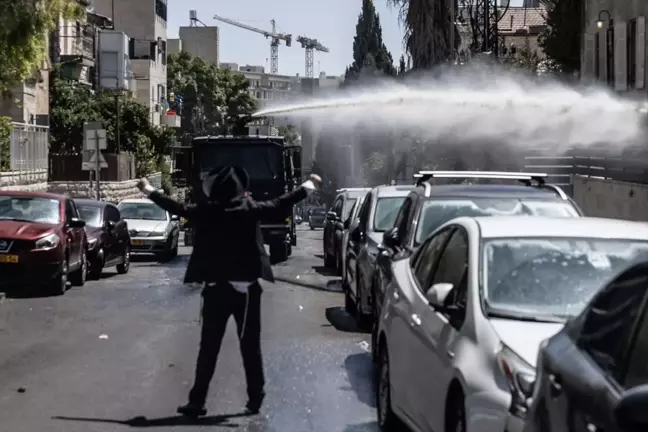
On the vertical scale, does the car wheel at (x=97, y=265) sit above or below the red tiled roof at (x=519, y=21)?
below

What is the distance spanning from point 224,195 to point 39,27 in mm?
10149

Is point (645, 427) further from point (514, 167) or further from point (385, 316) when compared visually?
point (514, 167)

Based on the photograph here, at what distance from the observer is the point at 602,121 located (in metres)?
25.8

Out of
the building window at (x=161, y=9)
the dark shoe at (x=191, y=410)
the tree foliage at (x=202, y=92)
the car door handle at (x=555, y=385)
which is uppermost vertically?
the building window at (x=161, y=9)

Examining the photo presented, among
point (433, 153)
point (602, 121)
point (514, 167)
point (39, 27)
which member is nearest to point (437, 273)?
point (39, 27)

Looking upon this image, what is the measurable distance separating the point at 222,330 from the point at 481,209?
3225mm

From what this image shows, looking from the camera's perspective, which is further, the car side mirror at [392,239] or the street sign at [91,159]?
the street sign at [91,159]

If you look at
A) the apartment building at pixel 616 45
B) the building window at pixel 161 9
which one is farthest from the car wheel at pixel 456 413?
the building window at pixel 161 9

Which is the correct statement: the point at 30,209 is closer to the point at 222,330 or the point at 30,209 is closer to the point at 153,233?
the point at 153,233

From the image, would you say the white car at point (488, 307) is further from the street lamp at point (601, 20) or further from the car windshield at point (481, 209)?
the street lamp at point (601, 20)

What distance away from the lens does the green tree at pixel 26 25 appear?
696 inches

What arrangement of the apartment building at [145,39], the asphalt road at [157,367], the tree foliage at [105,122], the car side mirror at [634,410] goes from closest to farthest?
the car side mirror at [634,410]
the asphalt road at [157,367]
the tree foliage at [105,122]
the apartment building at [145,39]

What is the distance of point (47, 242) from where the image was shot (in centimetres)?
1927

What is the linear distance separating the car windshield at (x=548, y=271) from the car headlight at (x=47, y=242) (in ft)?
42.5
